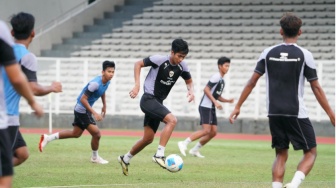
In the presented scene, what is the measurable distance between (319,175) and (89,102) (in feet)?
14.9

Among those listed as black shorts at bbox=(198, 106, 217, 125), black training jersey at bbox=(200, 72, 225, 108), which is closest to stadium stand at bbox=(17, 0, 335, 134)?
black training jersey at bbox=(200, 72, 225, 108)

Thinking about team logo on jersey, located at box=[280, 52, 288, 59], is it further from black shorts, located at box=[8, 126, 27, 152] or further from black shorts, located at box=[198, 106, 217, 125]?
black shorts, located at box=[198, 106, 217, 125]

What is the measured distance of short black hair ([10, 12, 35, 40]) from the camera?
376 inches

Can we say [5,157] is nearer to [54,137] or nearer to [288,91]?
[288,91]

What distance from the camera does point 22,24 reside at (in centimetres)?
964

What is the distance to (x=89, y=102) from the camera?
18.0m

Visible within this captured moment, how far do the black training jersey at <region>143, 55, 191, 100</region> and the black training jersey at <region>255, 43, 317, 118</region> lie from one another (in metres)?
4.57

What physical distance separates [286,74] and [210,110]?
32.6 feet

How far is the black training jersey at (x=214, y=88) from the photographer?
21.1 metres

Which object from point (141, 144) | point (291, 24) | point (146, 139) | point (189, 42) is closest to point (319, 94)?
point (291, 24)

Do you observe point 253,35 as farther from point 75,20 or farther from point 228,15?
point 75,20

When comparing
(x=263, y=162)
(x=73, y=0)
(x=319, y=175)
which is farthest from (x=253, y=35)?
(x=319, y=175)

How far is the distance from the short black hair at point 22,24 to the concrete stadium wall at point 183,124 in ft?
Answer: 69.8

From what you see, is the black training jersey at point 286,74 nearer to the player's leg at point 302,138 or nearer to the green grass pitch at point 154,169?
the player's leg at point 302,138
